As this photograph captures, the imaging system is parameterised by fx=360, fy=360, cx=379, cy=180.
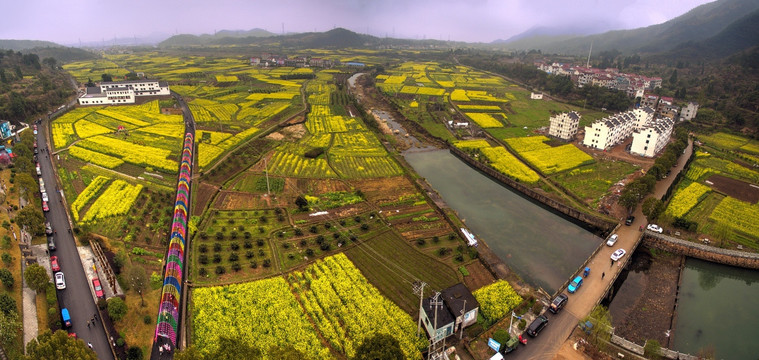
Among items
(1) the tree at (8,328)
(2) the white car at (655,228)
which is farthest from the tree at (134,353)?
(2) the white car at (655,228)

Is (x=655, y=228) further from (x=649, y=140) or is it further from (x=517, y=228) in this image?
(x=649, y=140)

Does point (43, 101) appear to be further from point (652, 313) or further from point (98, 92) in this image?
point (652, 313)

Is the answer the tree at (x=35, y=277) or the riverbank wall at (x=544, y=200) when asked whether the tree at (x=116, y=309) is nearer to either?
the tree at (x=35, y=277)

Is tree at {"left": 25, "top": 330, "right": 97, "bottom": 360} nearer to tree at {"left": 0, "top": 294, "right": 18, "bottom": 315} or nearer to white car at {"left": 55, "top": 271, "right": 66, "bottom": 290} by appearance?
tree at {"left": 0, "top": 294, "right": 18, "bottom": 315}

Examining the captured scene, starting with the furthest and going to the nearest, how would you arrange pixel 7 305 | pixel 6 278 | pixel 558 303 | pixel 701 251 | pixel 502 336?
1. pixel 701 251
2. pixel 558 303
3. pixel 6 278
4. pixel 502 336
5. pixel 7 305

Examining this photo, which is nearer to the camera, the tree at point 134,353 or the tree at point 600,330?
the tree at point 134,353

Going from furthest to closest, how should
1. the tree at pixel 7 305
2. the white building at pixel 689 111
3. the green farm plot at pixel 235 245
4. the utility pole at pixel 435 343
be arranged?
1. the white building at pixel 689 111
2. the green farm plot at pixel 235 245
3. the tree at pixel 7 305
4. the utility pole at pixel 435 343

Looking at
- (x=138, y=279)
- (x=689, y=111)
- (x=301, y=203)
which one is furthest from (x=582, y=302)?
(x=689, y=111)
